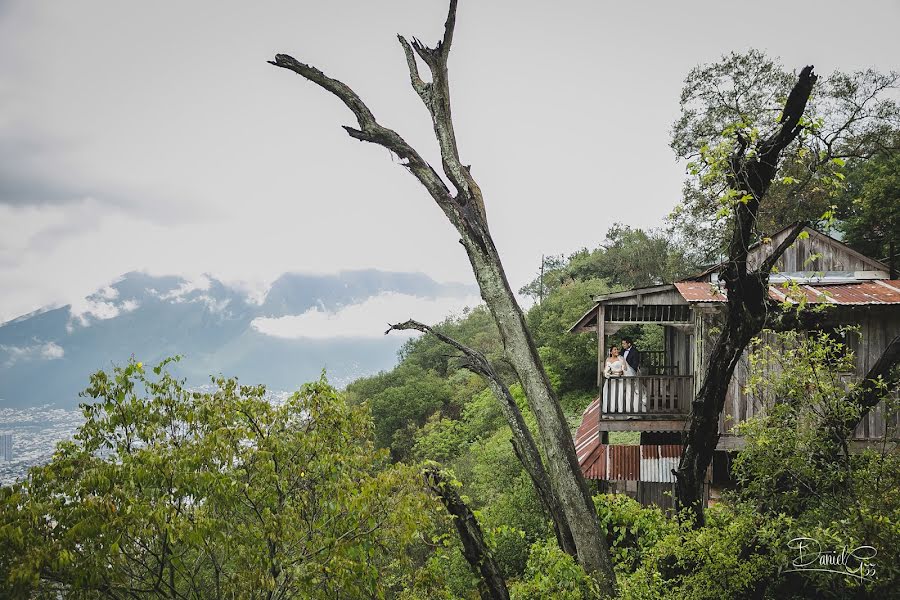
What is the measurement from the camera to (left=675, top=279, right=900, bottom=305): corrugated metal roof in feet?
33.2

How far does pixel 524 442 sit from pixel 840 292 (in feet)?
27.7

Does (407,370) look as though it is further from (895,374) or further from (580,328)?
(895,374)

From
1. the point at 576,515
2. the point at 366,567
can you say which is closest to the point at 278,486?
the point at 366,567

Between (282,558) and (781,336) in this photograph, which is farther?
(781,336)

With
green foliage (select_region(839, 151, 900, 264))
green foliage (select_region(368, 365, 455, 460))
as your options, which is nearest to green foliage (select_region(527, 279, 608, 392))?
green foliage (select_region(839, 151, 900, 264))

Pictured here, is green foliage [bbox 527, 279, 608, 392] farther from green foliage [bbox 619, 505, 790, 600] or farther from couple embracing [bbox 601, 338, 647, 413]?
green foliage [bbox 619, 505, 790, 600]

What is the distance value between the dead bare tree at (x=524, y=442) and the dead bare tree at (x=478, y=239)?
0.46ft

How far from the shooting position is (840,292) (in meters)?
10.7

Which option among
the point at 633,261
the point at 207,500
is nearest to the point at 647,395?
the point at 207,500

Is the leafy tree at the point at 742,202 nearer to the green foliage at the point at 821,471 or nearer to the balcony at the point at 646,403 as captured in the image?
the green foliage at the point at 821,471

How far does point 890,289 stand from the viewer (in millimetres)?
11055

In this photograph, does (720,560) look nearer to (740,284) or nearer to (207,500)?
(740,284)

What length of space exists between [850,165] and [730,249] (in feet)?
80.2

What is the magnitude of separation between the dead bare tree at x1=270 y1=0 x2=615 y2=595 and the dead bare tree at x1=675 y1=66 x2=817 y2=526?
113 centimetres
